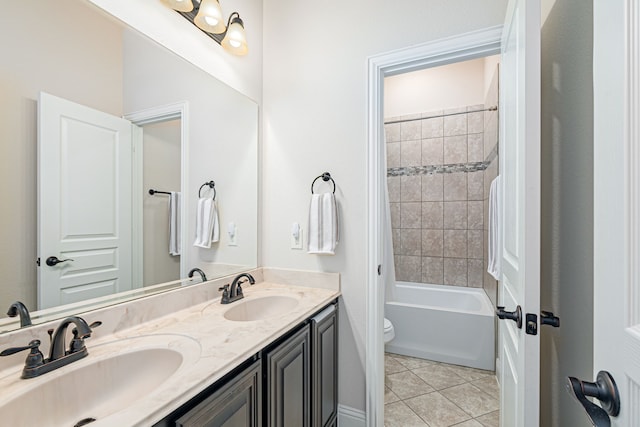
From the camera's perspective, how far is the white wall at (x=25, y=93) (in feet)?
2.83

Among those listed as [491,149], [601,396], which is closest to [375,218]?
[601,396]

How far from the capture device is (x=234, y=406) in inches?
34.7

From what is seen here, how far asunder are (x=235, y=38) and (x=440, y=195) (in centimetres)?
250

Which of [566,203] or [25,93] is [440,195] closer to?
[566,203]

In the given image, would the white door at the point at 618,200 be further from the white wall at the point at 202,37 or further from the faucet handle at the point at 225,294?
the white wall at the point at 202,37

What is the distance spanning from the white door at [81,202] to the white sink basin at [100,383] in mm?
239

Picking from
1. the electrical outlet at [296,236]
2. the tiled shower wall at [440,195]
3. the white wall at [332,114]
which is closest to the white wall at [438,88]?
the tiled shower wall at [440,195]

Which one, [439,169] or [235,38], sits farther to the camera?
[439,169]

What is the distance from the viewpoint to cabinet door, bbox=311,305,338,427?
138 cm

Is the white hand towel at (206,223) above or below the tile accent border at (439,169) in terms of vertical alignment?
below

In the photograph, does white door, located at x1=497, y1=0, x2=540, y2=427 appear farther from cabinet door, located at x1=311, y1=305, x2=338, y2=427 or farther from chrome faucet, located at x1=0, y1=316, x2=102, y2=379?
chrome faucet, located at x1=0, y1=316, x2=102, y2=379

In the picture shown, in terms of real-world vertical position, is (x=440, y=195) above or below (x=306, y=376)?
above

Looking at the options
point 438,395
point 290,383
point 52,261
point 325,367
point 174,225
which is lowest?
point 438,395

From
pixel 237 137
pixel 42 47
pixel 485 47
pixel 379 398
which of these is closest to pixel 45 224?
pixel 42 47
